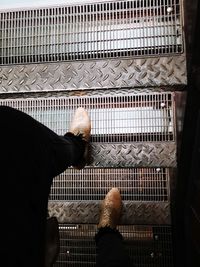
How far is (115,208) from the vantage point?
7.14ft

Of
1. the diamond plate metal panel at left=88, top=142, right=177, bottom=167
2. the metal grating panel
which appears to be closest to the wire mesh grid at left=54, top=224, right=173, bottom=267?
the metal grating panel

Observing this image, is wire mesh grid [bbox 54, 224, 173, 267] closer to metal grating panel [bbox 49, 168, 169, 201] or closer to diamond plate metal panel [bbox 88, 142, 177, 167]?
metal grating panel [bbox 49, 168, 169, 201]

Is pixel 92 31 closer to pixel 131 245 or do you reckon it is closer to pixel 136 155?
pixel 136 155

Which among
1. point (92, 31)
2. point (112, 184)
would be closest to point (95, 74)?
point (92, 31)

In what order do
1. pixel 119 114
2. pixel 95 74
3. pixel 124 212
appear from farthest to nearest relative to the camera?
pixel 124 212
pixel 119 114
pixel 95 74

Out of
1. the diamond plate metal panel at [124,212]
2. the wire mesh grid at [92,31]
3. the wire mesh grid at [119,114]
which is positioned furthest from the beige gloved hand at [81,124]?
the diamond plate metal panel at [124,212]

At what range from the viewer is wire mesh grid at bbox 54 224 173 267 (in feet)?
7.69

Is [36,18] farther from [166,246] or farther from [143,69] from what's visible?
[166,246]

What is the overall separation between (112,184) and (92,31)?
3.32 ft

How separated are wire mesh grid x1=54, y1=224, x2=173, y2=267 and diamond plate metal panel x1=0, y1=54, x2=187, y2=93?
1.00 meters

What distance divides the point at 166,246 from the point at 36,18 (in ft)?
5.71

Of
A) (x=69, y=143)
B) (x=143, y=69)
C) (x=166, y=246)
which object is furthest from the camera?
(x=166, y=246)

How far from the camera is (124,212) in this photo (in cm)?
232

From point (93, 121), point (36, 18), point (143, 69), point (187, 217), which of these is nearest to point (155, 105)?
point (143, 69)
